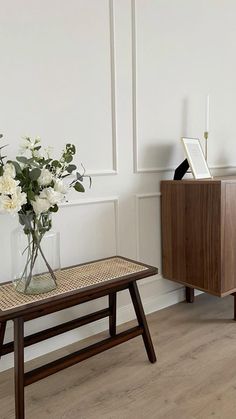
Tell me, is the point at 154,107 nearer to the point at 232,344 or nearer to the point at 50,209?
the point at 50,209

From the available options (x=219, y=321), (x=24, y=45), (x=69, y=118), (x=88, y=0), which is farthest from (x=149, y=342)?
(x=88, y=0)

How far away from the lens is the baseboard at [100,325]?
1867 millimetres

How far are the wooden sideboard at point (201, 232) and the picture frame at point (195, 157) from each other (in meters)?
0.13

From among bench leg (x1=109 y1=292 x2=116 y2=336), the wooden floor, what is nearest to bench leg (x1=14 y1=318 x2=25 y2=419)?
the wooden floor

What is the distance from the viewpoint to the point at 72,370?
1799mm

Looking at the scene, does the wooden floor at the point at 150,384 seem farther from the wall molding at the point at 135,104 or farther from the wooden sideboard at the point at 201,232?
the wall molding at the point at 135,104

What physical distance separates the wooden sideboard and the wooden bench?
1.64 feet

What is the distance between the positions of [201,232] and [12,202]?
4.00 ft

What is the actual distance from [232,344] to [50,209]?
50.5 inches

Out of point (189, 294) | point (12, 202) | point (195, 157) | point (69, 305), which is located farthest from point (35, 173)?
point (189, 294)

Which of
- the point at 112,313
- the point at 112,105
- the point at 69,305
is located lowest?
the point at 112,313

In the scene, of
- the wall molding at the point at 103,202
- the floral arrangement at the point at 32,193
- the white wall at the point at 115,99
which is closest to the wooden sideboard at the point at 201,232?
the white wall at the point at 115,99

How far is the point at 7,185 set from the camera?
1.34m

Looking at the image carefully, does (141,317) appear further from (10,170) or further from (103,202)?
(10,170)
